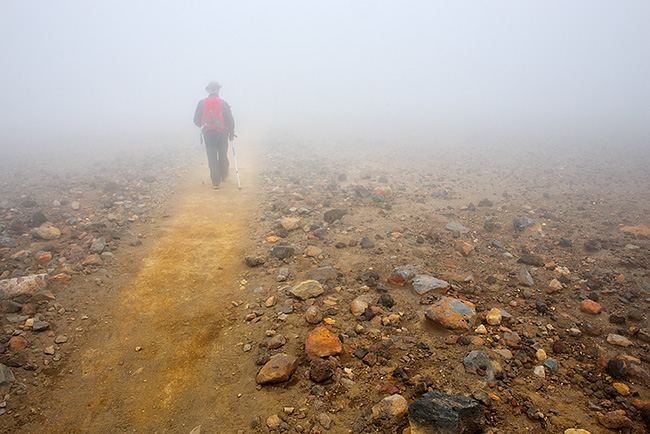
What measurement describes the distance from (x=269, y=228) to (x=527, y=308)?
16.4 feet

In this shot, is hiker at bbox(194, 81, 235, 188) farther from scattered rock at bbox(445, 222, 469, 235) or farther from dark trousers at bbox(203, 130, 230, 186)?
scattered rock at bbox(445, 222, 469, 235)

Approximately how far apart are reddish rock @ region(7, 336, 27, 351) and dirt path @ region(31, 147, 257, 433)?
2.20ft

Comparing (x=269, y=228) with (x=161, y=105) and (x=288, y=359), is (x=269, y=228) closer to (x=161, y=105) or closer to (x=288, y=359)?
(x=288, y=359)

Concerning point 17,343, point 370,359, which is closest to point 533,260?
point 370,359

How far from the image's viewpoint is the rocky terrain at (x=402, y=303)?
304 cm

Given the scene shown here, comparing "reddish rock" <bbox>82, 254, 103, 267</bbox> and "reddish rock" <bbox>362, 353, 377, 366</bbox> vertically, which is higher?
"reddish rock" <bbox>82, 254, 103, 267</bbox>

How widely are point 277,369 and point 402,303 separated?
194 cm

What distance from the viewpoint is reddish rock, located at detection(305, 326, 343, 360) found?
11.9ft

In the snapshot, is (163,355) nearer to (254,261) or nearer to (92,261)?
(254,261)

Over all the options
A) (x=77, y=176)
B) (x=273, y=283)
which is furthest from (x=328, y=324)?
(x=77, y=176)

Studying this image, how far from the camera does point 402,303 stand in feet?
14.9

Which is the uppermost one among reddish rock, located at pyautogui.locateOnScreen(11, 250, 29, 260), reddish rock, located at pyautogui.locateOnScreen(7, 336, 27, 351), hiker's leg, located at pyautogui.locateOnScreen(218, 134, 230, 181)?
hiker's leg, located at pyautogui.locateOnScreen(218, 134, 230, 181)

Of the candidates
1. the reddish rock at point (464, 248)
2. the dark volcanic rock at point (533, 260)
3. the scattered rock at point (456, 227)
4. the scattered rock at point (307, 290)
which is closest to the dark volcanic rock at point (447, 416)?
the scattered rock at point (307, 290)

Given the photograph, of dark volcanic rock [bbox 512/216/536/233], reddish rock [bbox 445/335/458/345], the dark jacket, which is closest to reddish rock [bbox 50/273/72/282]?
reddish rock [bbox 445/335/458/345]
